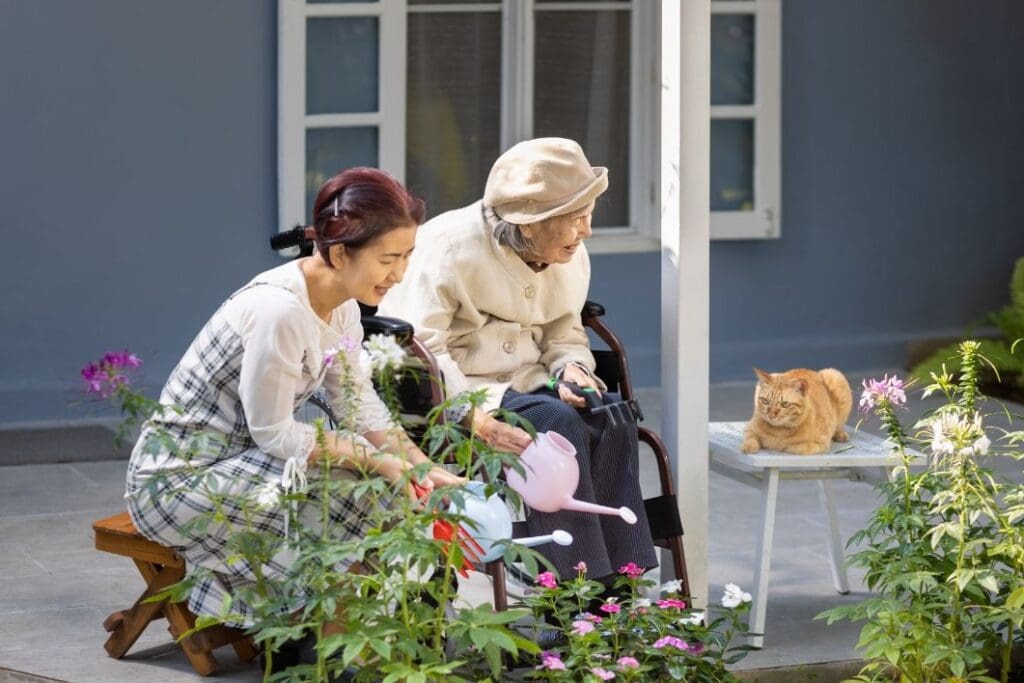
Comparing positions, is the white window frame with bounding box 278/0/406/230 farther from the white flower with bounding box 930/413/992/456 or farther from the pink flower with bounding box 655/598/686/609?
the white flower with bounding box 930/413/992/456

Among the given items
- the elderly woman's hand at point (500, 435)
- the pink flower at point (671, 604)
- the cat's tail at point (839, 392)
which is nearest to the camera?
the pink flower at point (671, 604)

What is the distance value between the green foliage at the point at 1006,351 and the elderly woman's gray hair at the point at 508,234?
3935 millimetres

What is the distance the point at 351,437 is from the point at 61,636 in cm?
114

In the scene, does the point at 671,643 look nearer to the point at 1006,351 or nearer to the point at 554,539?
the point at 554,539

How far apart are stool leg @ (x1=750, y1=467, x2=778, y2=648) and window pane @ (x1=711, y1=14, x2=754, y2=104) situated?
3.73m

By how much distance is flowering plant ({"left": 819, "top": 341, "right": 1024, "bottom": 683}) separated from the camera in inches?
143

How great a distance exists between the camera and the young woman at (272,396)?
11.3 ft

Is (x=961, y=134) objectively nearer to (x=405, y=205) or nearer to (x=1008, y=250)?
(x=1008, y=250)

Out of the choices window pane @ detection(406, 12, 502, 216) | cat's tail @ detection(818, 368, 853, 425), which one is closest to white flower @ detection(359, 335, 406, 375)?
cat's tail @ detection(818, 368, 853, 425)

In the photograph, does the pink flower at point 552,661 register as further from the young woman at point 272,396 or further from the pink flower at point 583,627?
the young woman at point 272,396

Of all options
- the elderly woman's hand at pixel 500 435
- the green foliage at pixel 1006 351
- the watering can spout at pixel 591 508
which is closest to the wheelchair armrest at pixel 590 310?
the elderly woman's hand at pixel 500 435

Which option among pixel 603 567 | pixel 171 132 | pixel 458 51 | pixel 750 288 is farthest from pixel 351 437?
pixel 750 288

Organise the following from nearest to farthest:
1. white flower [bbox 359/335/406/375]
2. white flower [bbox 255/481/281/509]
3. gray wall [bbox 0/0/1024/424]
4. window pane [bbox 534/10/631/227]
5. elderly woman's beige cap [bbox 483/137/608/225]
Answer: white flower [bbox 359/335/406/375] → white flower [bbox 255/481/281/509] → elderly woman's beige cap [bbox 483/137/608/225] → gray wall [bbox 0/0/1024/424] → window pane [bbox 534/10/631/227]

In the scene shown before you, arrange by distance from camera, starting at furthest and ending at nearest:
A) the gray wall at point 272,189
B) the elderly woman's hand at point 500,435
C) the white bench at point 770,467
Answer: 1. the gray wall at point 272,189
2. the white bench at point 770,467
3. the elderly woman's hand at point 500,435
